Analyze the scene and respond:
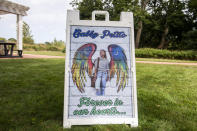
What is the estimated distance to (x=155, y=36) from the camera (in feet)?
111

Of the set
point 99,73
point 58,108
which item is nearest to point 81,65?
point 99,73

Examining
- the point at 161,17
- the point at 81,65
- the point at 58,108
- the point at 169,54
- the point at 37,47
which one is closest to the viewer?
the point at 81,65

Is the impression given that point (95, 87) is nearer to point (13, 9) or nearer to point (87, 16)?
point (13, 9)

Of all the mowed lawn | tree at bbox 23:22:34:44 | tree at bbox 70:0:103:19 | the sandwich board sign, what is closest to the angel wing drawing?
the sandwich board sign

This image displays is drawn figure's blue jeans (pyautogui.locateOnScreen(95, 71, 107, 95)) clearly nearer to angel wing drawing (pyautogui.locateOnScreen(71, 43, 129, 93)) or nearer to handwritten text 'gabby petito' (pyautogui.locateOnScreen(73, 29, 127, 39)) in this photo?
angel wing drawing (pyautogui.locateOnScreen(71, 43, 129, 93))

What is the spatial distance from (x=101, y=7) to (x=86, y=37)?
25.5 metres

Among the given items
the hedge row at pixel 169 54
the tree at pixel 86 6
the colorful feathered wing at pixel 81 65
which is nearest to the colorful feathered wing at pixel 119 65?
the colorful feathered wing at pixel 81 65

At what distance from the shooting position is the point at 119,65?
252 cm

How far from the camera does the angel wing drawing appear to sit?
Answer: 8.05ft

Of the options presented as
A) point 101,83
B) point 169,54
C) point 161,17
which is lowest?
point 101,83

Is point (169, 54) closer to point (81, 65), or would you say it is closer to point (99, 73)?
point (99, 73)

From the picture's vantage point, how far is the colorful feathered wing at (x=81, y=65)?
96.4 inches

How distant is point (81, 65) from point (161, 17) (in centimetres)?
3185

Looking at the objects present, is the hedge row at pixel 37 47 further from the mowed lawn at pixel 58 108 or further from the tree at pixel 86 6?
the mowed lawn at pixel 58 108
